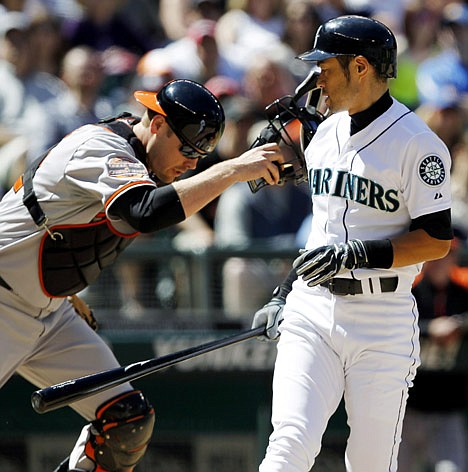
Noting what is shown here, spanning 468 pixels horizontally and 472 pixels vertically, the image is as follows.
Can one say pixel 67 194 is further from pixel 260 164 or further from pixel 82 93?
pixel 82 93

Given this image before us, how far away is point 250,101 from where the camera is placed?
27.1 ft

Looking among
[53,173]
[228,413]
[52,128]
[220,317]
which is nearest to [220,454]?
[228,413]

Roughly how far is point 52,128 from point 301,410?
402 centimetres

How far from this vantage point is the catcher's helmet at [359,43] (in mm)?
4230

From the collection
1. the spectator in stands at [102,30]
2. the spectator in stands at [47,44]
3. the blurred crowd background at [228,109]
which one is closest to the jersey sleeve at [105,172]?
the blurred crowd background at [228,109]

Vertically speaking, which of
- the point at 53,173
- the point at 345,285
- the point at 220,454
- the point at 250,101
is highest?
the point at 53,173

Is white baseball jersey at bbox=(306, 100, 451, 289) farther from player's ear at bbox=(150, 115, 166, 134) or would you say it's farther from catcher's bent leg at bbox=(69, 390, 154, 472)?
catcher's bent leg at bbox=(69, 390, 154, 472)

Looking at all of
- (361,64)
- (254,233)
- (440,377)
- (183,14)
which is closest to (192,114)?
(361,64)

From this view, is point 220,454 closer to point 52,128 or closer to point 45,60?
point 52,128

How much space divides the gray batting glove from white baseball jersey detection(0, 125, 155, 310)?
67cm

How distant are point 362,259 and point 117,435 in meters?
1.47

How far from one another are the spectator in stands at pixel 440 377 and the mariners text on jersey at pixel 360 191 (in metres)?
2.79

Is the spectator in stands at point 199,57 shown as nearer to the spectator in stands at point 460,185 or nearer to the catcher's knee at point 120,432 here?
the spectator in stands at point 460,185

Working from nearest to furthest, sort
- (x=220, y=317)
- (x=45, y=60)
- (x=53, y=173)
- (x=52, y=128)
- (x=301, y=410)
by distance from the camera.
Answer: (x=301, y=410)
(x=53, y=173)
(x=220, y=317)
(x=52, y=128)
(x=45, y=60)
